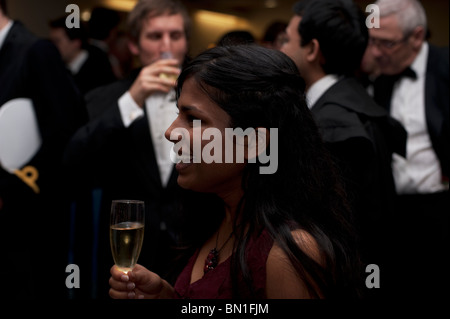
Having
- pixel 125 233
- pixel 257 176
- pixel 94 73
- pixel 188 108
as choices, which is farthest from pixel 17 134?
pixel 94 73

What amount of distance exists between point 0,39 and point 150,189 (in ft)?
3.19

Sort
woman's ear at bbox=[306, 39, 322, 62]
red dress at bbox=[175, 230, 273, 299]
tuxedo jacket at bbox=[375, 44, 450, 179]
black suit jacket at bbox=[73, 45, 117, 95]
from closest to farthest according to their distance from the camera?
red dress at bbox=[175, 230, 273, 299], woman's ear at bbox=[306, 39, 322, 62], tuxedo jacket at bbox=[375, 44, 450, 179], black suit jacket at bbox=[73, 45, 117, 95]

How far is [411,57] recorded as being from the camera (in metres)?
2.86

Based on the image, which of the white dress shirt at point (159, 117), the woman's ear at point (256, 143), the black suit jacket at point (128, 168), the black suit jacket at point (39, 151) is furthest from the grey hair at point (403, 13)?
the woman's ear at point (256, 143)

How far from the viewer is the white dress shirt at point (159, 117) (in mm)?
2396

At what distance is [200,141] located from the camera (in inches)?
51.0

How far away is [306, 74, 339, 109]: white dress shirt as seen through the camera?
2.20 metres

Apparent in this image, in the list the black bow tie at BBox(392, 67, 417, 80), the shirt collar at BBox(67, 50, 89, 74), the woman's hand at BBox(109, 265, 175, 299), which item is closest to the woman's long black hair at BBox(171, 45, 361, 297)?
the woman's hand at BBox(109, 265, 175, 299)

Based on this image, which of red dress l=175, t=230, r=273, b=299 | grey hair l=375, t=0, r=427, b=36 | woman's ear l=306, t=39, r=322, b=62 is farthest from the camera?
grey hair l=375, t=0, r=427, b=36

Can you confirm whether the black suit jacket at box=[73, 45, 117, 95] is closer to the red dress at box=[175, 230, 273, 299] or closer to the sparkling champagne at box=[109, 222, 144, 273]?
the sparkling champagne at box=[109, 222, 144, 273]

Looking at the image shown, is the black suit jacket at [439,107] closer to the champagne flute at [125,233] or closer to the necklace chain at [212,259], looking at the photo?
the necklace chain at [212,259]

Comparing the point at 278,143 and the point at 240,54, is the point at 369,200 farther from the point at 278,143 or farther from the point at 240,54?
the point at 240,54

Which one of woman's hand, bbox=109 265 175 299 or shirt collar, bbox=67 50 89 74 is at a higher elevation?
shirt collar, bbox=67 50 89 74

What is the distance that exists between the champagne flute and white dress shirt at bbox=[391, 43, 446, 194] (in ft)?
5.84
